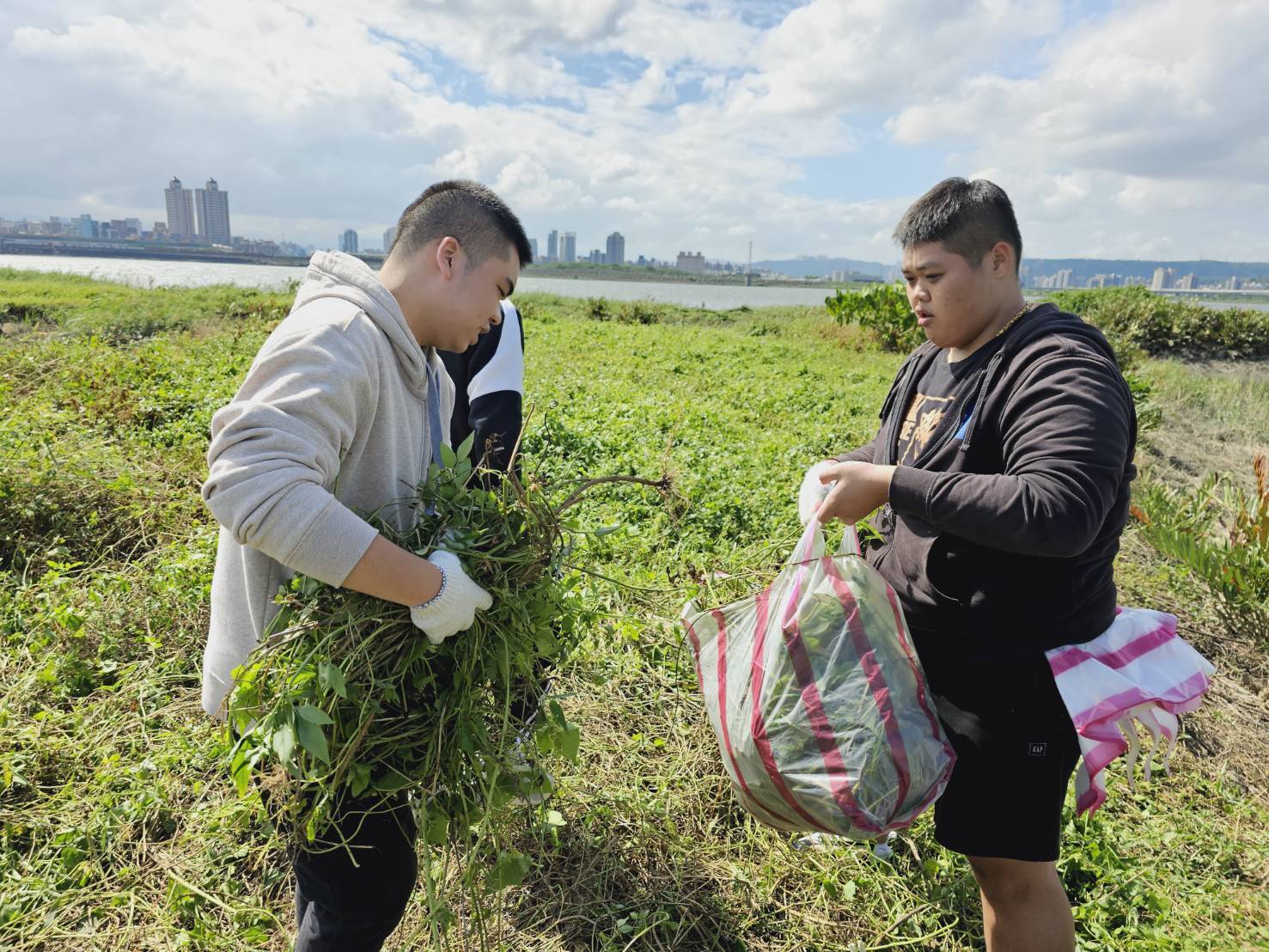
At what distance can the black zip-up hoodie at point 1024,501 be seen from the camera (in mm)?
1381

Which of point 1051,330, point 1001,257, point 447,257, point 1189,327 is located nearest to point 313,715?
point 447,257

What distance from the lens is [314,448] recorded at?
119 cm

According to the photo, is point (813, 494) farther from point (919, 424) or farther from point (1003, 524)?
point (1003, 524)

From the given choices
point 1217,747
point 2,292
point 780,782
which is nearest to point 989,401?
point 780,782

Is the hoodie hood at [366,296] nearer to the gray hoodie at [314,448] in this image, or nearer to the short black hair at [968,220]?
the gray hoodie at [314,448]

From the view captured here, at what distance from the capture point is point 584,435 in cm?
589

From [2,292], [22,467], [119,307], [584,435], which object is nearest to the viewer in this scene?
[22,467]

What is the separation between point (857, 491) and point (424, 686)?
0.99m

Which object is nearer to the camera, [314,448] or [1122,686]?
[314,448]

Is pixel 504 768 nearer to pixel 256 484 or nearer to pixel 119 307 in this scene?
pixel 256 484

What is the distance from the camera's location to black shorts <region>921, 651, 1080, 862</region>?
1.52 meters

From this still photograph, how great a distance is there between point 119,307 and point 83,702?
59.3 feet

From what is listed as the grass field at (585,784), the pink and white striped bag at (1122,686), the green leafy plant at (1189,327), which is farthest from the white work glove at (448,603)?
the green leafy plant at (1189,327)

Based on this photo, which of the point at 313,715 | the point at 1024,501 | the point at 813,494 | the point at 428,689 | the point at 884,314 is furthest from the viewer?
the point at 884,314
